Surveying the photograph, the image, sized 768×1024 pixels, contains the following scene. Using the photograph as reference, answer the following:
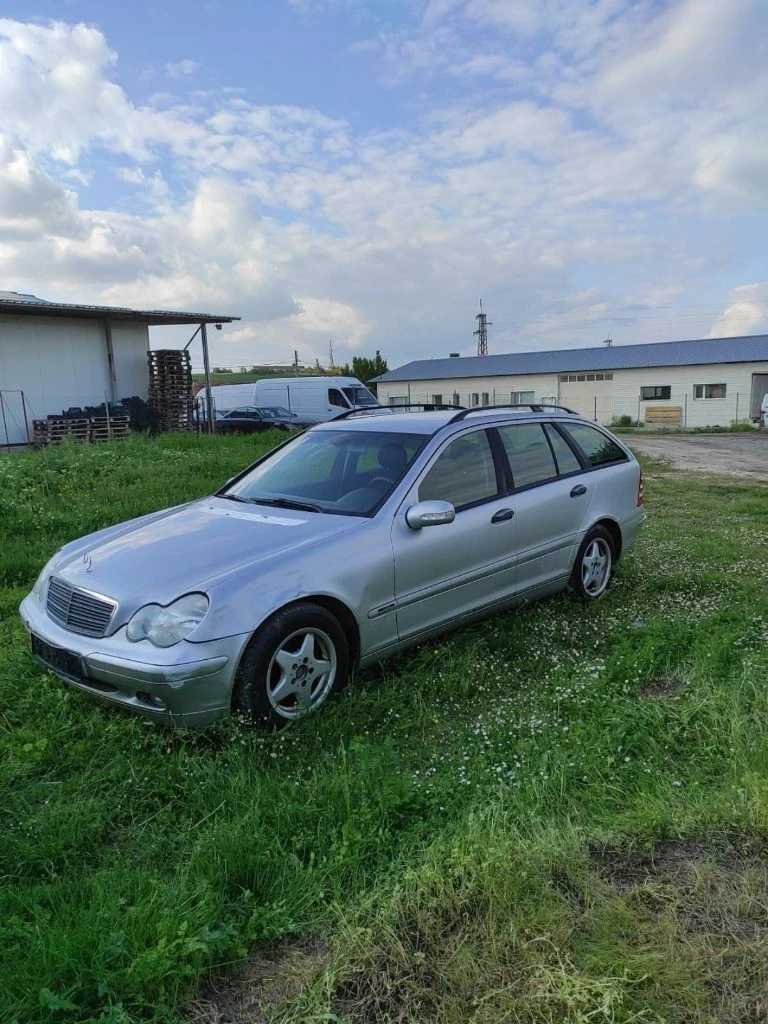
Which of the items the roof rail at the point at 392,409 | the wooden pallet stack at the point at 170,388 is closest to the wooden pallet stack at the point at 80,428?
the wooden pallet stack at the point at 170,388

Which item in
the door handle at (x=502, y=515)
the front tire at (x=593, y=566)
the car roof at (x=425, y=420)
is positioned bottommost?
the front tire at (x=593, y=566)

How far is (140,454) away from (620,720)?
9.70 metres

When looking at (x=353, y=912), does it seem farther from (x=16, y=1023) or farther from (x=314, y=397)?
(x=314, y=397)

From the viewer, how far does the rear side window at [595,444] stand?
5.84 metres

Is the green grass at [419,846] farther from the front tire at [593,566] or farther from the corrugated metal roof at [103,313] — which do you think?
the corrugated metal roof at [103,313]

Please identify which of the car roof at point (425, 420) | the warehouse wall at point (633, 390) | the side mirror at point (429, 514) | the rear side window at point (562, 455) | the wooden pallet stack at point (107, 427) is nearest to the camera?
the side mirror at point (429, 514)

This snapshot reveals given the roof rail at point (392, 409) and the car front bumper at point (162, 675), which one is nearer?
the car front bumper at point (162, 675)

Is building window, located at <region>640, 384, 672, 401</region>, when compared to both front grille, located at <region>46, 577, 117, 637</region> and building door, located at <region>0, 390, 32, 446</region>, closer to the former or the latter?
building door, located at <region>0, 390, 32, 446</region>

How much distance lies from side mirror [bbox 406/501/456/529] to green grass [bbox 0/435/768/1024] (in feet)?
2.90

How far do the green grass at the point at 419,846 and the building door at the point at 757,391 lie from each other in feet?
123

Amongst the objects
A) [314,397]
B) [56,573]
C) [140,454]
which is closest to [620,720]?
[56,573]

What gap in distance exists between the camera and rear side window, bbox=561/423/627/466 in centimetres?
584

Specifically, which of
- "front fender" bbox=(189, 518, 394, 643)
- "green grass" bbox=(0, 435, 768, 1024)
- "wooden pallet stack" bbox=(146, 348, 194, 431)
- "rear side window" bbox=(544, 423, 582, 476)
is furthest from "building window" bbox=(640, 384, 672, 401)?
"front fender" bbox=(189, 518, 394, 643)

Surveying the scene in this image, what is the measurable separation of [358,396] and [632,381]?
20.6 meters
